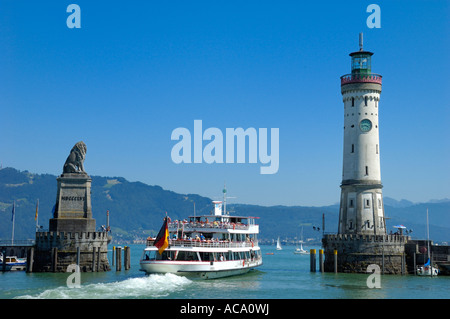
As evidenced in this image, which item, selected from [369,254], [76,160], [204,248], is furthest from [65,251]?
[369,254]

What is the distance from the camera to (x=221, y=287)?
186 ft

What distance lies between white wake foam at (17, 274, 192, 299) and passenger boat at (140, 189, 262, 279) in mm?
2012

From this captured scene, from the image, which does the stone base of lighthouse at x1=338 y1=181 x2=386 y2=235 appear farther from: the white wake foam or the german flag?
the german flag

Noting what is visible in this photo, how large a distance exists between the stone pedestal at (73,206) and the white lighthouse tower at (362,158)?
32.1 metres

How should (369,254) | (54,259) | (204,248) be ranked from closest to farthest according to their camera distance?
(204,248) → (54,259) → (369,254)

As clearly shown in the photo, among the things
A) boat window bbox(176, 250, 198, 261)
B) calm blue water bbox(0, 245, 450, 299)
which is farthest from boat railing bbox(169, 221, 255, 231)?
calm blue water bbox(0, 245, 450, 299)

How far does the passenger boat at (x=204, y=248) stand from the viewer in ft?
193

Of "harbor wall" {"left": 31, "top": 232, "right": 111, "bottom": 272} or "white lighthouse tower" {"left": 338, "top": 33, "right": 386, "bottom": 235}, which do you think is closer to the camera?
"harbor wall" {"left": 31, "top": 232, "right": 111, "bottom": 272}

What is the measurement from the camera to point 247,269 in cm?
7356

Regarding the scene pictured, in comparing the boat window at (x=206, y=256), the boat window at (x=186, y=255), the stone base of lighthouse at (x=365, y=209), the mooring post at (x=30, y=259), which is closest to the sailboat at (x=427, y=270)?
the stone base of lighthouse at (x=365, y=209)

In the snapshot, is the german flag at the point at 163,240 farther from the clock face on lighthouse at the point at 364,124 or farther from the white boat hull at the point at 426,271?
the white boat hull at the point at 426,271

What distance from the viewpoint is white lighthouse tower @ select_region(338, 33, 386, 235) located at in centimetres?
7675

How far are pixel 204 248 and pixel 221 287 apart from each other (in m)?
6.01

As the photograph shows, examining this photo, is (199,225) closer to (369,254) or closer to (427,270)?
(369,254)
